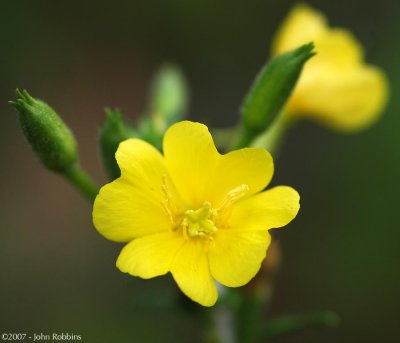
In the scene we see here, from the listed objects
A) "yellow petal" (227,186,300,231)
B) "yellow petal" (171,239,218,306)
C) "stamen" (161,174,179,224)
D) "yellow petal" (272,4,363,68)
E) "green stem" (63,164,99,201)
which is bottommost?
"yellow petal" (171,239,218,306)

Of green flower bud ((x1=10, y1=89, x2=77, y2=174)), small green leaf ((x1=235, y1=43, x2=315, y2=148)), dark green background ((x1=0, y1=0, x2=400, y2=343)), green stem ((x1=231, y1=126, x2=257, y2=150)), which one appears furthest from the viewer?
dark green background ((x1=0, y1=0, x2=400, y2=343))

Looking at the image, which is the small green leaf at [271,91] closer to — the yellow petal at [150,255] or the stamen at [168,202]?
the stamen at [168,202]

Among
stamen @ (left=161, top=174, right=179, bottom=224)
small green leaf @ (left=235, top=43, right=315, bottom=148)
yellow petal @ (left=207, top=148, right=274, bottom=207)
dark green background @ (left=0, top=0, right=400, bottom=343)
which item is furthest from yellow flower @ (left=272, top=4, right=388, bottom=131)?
dark green background @ (left=0, top=0, right=400, bottom=343)

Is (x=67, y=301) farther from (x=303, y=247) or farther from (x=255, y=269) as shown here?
(x=255, y=269)

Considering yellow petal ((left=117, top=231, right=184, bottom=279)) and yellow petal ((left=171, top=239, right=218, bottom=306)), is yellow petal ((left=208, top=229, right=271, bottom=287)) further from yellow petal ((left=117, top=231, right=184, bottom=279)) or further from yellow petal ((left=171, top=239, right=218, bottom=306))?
yellow petal ((left=117, top=231, right=184, bottom=279))

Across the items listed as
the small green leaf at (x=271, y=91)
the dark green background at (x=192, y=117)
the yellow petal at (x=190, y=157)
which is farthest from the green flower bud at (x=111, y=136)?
the dark green background at (x=192, y=117)

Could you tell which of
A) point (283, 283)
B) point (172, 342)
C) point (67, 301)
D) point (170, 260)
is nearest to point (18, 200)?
point (67, 301)
